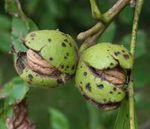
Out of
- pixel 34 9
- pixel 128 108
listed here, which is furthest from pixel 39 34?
pixel 34 9

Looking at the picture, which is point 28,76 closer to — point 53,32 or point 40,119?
point 53,32

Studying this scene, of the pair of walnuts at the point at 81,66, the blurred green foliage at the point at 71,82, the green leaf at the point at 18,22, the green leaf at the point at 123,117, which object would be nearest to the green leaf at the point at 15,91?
the blurred green foliage at the point at 71,82

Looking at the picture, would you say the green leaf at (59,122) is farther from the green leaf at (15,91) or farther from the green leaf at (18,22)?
the green leaf at (18,22)

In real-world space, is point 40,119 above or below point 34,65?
below

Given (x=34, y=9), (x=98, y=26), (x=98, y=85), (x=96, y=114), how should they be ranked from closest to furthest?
1. (x=98, y=85)
2. (x=98, y=26)
3. (x=96, y=114)
4. (x=34, y=9)

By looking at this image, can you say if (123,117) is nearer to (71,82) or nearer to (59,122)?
(59,122)

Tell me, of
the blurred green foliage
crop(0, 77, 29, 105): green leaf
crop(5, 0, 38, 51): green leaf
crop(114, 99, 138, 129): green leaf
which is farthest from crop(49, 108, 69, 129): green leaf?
crop(114, 99, 138, 129): green leaf
